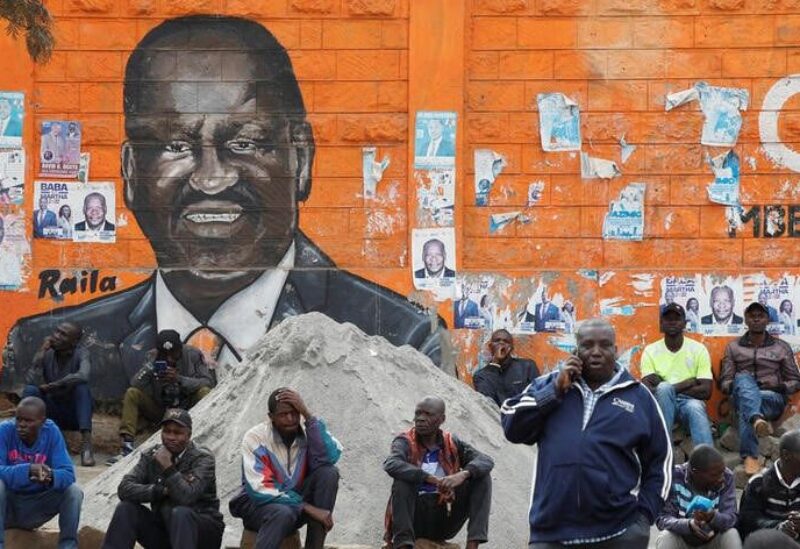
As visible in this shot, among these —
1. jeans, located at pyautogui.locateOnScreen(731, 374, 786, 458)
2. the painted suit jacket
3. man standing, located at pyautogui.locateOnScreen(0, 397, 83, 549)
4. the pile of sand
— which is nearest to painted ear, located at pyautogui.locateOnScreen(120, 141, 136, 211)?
the painted suit jacket

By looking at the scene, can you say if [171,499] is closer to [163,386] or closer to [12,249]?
[163,386]

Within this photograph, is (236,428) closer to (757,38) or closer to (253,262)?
(253,262)

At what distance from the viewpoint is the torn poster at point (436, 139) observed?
15117 mm

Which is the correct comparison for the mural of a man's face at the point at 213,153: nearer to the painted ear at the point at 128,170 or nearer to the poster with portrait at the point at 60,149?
the painted ear at the point at 128,170

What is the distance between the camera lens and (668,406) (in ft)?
45.3

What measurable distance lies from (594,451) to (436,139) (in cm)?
809

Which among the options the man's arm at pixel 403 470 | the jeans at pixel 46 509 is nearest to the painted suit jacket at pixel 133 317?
the jeans at pixel 46 509

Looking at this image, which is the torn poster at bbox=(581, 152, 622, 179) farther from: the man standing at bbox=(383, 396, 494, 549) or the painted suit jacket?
the man standing at bbox=(383, 396, 494, 549)

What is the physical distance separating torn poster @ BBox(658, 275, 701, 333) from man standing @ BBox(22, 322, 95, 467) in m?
5.07

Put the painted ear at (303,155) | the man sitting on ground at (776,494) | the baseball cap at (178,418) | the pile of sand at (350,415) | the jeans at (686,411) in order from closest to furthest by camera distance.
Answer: the man sitting on ground at (776,494), the baseball cap at (178,418), the pile of sand at (350,415), the jeans at (686,411), the painted ear at (303,155)

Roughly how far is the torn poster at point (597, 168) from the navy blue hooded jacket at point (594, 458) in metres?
7.72

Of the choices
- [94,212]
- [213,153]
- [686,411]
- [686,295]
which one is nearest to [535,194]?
[686,295]

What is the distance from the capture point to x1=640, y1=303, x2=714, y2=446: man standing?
13.9 m

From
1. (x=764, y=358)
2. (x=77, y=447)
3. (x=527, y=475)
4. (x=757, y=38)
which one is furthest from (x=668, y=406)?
(x=77, y=447)
